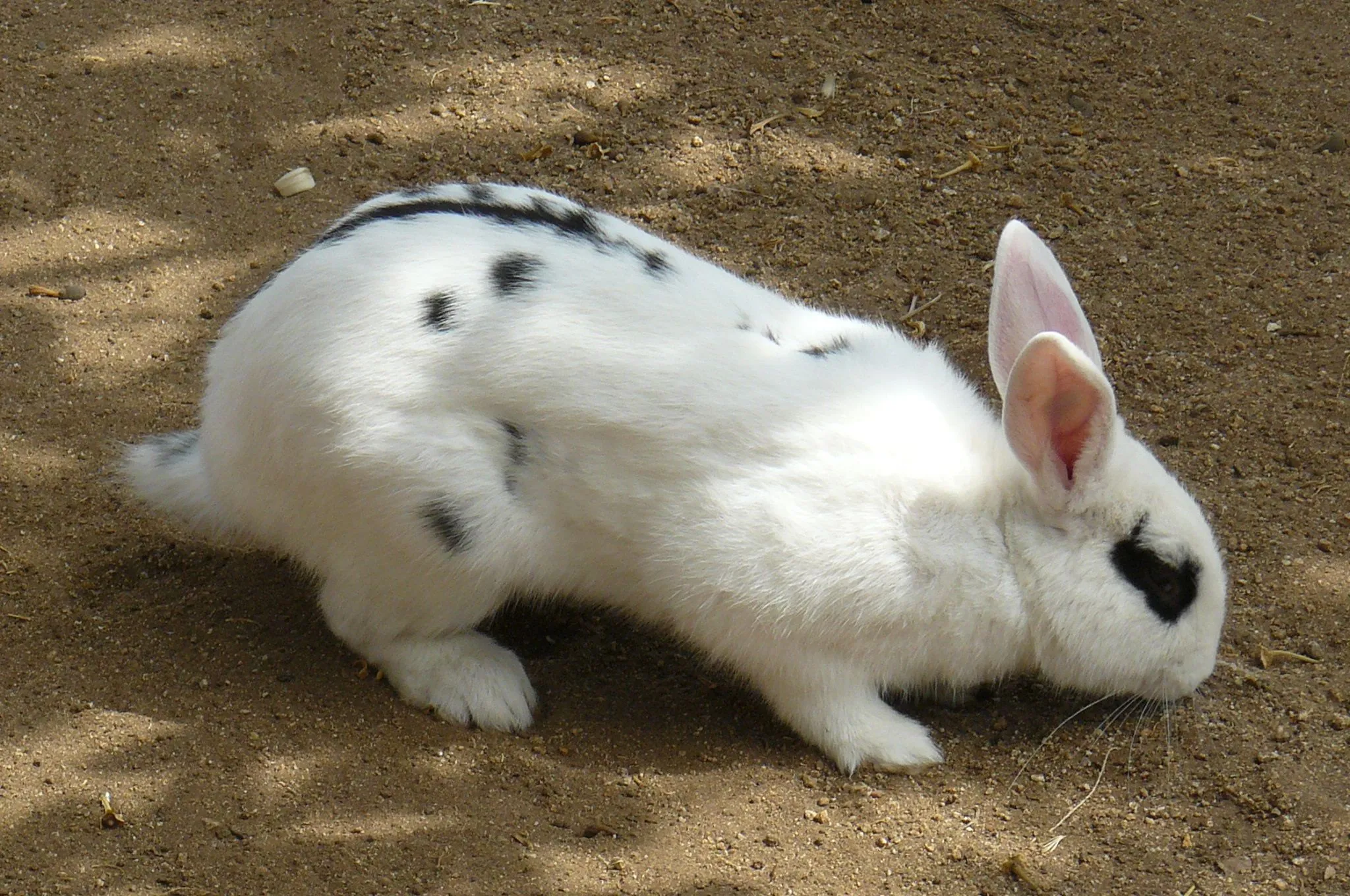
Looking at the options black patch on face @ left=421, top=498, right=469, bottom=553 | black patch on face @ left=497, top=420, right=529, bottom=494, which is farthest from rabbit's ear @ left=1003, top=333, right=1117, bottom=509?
black patch on face @ left=421, top=498, right=469, bottom=553

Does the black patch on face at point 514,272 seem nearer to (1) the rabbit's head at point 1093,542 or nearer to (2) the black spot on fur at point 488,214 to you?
(2) the black spot on fur at point 488,214

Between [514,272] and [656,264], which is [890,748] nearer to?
[656,264]

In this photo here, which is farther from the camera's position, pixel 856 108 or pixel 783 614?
pixel 856 108

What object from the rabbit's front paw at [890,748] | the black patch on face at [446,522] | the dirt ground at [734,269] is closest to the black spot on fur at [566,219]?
the black patch on face at [446,522]

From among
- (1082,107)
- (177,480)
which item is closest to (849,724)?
(177,480)

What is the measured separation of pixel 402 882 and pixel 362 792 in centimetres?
35

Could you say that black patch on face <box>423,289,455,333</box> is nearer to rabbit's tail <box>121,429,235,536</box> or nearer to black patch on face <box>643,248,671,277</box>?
black patch on face <box>643,248,671,277</box>

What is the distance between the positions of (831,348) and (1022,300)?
520 millimetres

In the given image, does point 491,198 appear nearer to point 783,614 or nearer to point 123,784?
point 783,614

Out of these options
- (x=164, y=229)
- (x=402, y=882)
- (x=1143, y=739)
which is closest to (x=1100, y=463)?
(x=1143, y=739)

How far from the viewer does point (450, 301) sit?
3.66 m

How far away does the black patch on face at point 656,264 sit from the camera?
12.7 feet

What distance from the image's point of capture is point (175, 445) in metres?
4.36

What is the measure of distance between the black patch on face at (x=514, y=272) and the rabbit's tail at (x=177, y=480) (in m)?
1.08
